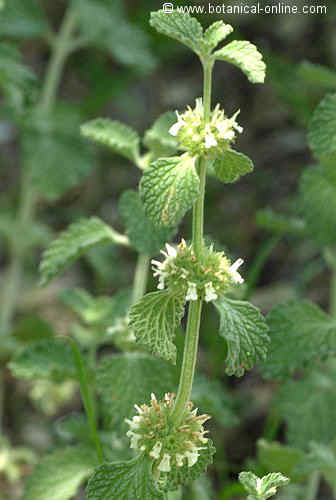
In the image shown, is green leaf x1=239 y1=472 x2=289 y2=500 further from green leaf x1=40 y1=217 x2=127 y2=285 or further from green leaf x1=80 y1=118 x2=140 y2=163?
green leaf x1=80 y1=118 x2=140 y2=163

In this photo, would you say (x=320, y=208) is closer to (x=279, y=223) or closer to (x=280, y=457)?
(x=279, y=223)

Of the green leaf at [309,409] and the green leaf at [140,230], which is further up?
the green leaf at [140,230]

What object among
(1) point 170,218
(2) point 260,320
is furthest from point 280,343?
(1) point 170,218

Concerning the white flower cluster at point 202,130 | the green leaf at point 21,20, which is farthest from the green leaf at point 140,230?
the green leaf at point 21,20

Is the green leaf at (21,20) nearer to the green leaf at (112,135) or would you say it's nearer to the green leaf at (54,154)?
the green leaf at (54,154)

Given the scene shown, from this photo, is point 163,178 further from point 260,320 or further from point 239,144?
point 239,144

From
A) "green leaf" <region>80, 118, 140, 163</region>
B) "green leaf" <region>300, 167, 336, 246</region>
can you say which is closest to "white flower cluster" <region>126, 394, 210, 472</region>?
"green leaf" <region>80, 118, 140, 163</region>

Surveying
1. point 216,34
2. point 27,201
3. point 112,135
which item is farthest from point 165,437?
point 27,201
